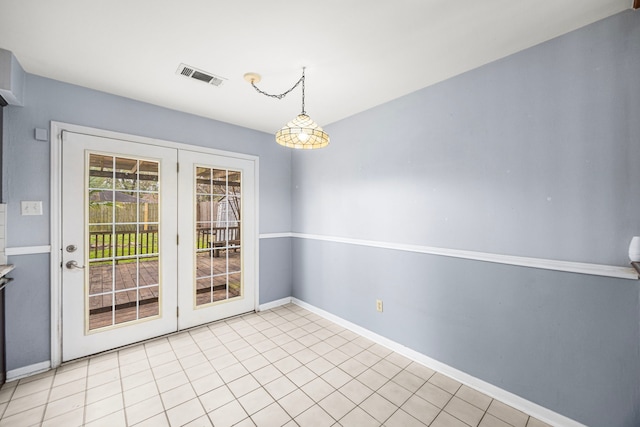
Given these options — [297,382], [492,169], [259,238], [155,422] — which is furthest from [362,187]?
[155,422]

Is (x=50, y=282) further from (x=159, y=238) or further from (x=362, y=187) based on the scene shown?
(x=362, y=187)

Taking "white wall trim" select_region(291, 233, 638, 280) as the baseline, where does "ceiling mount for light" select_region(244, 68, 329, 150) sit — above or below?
above

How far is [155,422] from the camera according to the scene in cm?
180

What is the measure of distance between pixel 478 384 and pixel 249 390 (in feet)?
6.01

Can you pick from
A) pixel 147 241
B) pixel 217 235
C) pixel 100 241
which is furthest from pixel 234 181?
pixel 100 241

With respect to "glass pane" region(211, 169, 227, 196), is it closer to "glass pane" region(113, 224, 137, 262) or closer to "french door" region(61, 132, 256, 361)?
"french door" region(61, 132, 256, 361)

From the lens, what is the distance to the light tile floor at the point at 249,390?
6.01 feet

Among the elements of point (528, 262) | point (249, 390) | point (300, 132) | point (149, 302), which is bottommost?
point (249, 390)

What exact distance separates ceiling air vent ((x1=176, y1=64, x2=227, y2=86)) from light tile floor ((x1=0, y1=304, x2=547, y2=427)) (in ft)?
8.57

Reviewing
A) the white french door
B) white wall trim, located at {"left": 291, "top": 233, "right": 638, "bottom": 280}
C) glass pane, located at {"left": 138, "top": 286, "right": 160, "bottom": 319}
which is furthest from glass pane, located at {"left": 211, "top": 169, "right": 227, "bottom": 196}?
white wall trim, located at {"left": 291, "top": 233, "right": 638, "bottom": 280}

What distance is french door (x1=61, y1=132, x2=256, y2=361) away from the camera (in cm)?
250

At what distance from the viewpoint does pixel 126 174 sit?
9.05 ft

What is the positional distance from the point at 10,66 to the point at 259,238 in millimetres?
2721

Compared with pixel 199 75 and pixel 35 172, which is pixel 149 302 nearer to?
pixel 35 172
